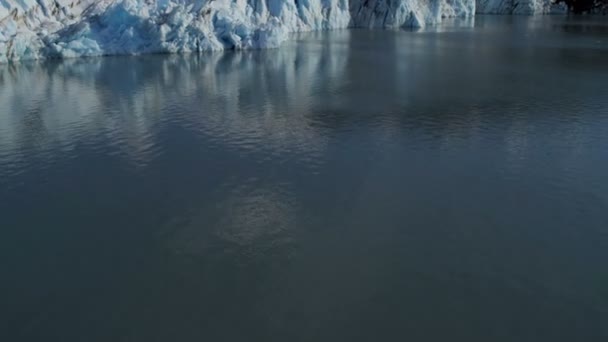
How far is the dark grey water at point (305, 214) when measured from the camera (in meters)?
8.71

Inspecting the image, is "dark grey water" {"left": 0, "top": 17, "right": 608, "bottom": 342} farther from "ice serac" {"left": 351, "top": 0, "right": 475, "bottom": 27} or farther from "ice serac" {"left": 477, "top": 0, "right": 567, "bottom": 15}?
"ice serac" {"left": 477, "top": 0, "right": 567, "bottom": 15}

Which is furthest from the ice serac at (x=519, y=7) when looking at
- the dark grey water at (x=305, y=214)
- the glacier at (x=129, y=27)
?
the dark grey water at (x=305, y=214)

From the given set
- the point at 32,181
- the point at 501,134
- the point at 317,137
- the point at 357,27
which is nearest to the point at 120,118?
the point at 32,181

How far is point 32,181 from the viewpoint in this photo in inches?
564

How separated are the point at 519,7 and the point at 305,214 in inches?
3299

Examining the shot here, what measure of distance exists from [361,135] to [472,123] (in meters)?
4.45

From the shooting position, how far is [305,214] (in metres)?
12.2

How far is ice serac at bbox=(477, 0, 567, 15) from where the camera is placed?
83188 mm

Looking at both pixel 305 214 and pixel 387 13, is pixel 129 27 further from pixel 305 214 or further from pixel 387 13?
pixel 387 13

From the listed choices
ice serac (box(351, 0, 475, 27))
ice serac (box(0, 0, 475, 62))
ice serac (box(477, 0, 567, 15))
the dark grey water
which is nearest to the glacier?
ice serac (box(0, 0, 475, 62))

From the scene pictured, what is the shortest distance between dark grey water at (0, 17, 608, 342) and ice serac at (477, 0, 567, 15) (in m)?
66.4

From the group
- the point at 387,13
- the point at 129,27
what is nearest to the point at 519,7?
the point at 387,13

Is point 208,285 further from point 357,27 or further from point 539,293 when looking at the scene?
point 357,27

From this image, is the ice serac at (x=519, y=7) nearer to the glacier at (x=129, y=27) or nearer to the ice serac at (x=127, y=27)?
the glacier at (x=129, y=27)
